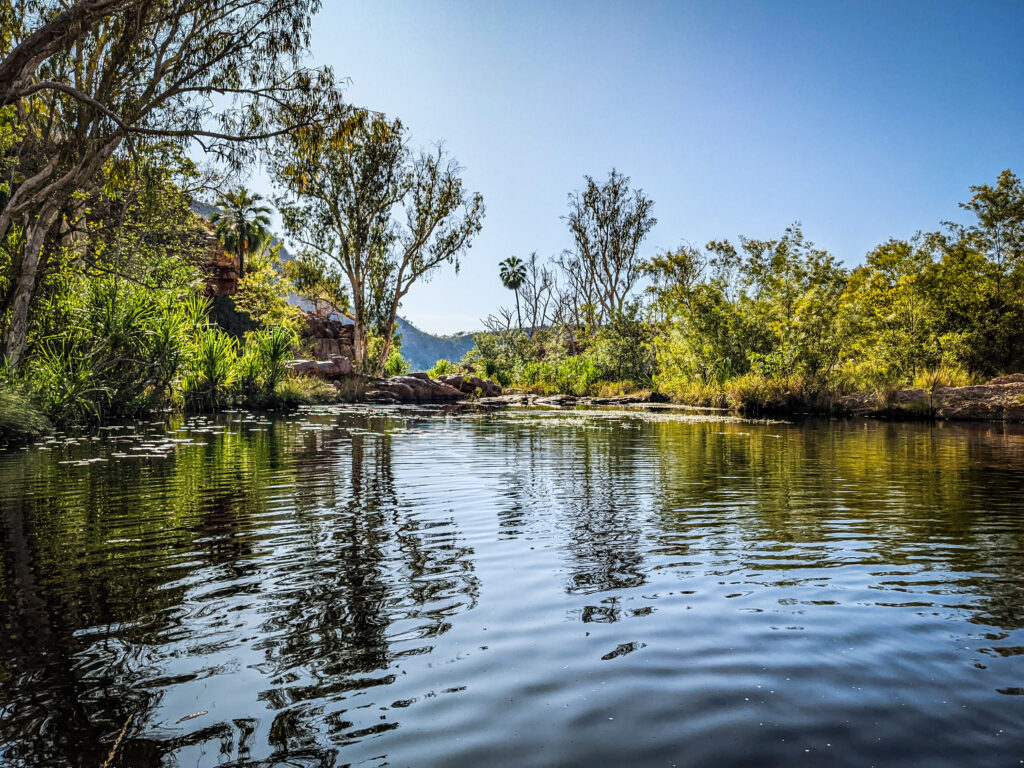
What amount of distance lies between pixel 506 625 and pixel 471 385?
104 feet

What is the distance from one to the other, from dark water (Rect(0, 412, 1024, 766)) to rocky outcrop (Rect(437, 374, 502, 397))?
89.3 ft

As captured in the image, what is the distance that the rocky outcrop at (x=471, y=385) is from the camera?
3409 cm

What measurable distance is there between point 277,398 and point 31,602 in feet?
62.6

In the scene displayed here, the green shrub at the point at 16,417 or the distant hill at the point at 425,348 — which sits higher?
the distant hill at the point at 425,348

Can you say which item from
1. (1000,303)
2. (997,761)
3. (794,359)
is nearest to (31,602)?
(997,761)

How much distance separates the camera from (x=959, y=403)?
19.5 metres

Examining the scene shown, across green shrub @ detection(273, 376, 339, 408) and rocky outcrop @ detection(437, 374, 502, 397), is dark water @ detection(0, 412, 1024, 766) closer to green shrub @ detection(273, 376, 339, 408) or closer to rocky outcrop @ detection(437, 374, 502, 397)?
green shrub @ detection(273, 376, 339, 408)

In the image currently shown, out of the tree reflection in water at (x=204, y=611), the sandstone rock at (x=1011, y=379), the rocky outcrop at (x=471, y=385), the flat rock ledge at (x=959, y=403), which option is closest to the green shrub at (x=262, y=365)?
the rocky outcrop at (x=471, y=385)

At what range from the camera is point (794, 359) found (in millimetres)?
22266

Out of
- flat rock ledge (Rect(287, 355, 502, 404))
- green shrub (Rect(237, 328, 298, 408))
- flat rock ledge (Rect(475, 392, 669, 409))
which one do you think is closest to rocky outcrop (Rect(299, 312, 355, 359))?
flat rock ledge (Rect(287, 355, 502, 404))

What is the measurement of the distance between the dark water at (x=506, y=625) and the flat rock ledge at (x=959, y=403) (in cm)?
1489

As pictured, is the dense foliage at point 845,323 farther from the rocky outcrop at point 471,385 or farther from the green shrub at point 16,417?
the green shrub at point 16,417

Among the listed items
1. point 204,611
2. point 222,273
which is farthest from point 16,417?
point 222,273

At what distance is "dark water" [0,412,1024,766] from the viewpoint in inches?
74.4
